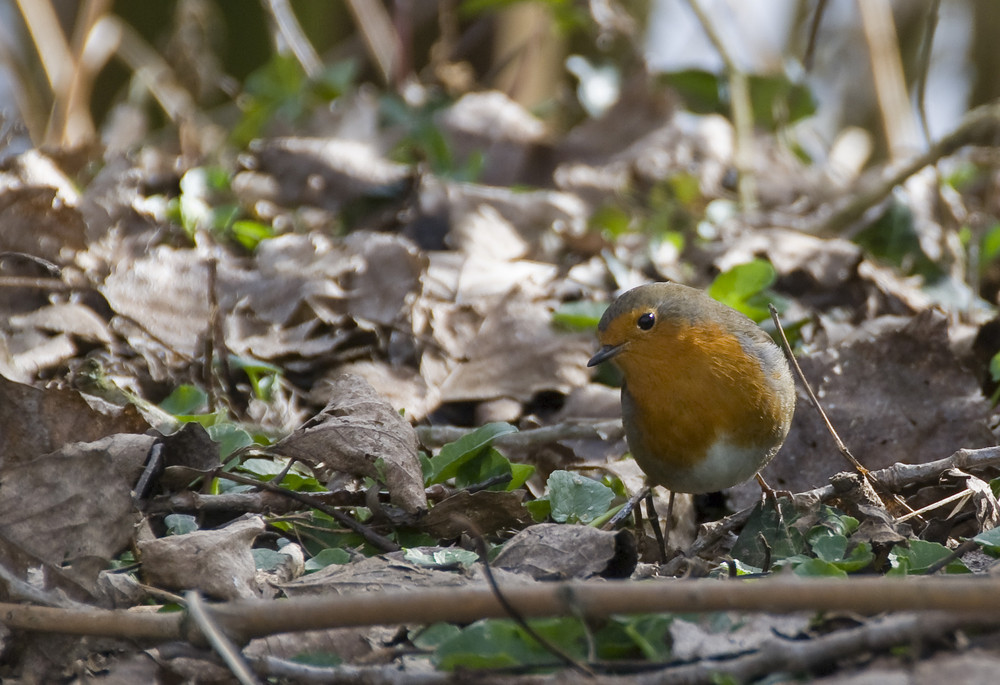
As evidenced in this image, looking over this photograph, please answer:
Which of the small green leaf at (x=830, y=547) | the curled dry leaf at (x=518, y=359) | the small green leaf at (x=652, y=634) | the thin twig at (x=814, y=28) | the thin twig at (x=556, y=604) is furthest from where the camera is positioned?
the thin twig at (x=814, y=28)

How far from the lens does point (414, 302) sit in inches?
157

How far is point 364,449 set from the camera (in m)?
2.77

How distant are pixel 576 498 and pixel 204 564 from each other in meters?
1.00

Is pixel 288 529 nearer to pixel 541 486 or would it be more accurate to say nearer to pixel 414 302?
pixel 541 486

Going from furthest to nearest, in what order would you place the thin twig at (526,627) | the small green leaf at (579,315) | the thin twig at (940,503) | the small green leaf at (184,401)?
the small green leaf at (579,315) → the small green leaf at (184,401) → the thin twig at (940,503) → the thin twig at (526,627)

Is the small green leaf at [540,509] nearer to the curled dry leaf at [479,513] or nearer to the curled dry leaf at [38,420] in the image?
the curled dry leaf at [479,513]

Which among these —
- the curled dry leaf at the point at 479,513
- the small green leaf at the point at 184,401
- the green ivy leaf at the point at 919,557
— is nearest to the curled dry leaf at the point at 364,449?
the curled dry leaf at the point at 479,513

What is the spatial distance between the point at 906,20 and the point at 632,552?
326 inches

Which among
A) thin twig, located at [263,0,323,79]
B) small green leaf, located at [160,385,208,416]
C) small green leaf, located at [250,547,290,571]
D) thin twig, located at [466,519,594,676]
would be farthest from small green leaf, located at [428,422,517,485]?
thin twig, located at [263,0,323,79]

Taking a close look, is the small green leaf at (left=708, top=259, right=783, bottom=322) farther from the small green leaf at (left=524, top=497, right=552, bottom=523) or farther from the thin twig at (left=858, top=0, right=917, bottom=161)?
the thin twig at (left=858, top=0, right=917, bottom=161)

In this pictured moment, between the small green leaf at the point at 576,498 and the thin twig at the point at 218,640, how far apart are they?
109 cm

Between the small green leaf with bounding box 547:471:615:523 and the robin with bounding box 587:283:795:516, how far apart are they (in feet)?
1.07

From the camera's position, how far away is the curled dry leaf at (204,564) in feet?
7.62

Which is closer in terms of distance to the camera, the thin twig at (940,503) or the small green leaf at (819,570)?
the small green leaf at (819,570)
